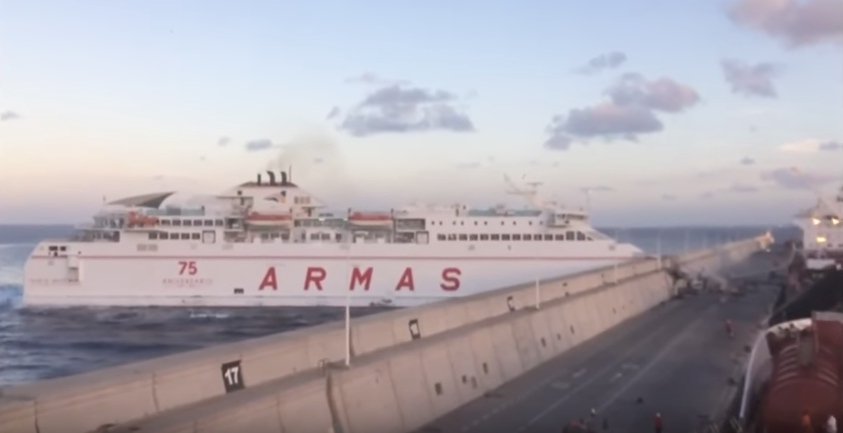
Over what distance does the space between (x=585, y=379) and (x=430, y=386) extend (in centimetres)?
462

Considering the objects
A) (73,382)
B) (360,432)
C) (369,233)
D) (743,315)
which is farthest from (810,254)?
(73,382)

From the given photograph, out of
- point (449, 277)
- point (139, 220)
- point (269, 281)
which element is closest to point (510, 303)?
point (449, 277)

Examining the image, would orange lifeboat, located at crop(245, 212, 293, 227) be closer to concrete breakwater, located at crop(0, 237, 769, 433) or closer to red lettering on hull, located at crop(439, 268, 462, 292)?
red lettering on hull, located at crop(439, 268, 462, 292)

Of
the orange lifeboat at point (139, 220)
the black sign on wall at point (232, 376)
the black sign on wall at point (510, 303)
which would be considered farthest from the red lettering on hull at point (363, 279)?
the black sign on wall at point (232, 376)

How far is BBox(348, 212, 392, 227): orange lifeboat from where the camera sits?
50.1m

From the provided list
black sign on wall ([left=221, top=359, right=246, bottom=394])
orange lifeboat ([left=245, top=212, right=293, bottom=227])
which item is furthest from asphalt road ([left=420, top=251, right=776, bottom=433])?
orange lifeboat ([left=245, top=212, right=293, bottom=227])

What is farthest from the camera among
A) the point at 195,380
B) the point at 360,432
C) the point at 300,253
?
→ the point at 300,253

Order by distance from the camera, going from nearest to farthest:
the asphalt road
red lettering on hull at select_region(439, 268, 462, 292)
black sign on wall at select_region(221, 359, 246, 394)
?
1. black sign on wall at select_region(221, 359, 246, 394)
2. the asphalt road
3. red lettering on hull at select_region(439, 268, 462, 292)

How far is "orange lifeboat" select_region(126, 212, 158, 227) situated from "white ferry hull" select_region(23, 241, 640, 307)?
1.37 m

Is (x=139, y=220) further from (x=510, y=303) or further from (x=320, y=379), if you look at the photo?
(x=320, y=379)

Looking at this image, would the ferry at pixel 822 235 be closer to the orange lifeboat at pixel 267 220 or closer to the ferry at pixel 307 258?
the ferry at pixel 307 258

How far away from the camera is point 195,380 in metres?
10.3

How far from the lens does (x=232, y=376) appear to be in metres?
10.9

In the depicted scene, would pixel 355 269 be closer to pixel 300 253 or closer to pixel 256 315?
pixel 300 253
